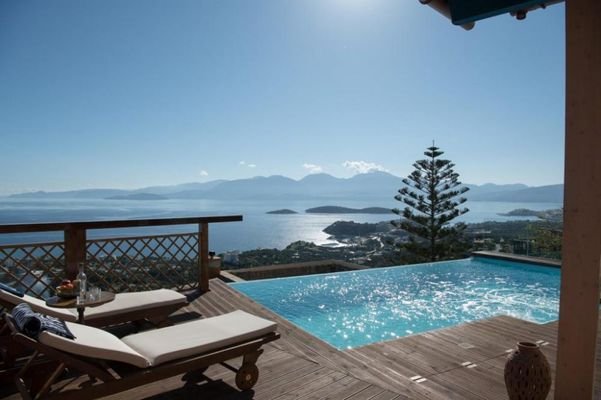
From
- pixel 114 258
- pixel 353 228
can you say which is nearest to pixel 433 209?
pixel 353 228

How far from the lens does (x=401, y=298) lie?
20.6ft

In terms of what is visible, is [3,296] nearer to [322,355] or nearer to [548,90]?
[322,355]

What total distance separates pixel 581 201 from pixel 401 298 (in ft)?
15.4

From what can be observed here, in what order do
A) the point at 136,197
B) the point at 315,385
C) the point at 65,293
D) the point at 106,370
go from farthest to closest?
the point at 136,197
the point at 65,293
the point at 315,385
the point at 106,370

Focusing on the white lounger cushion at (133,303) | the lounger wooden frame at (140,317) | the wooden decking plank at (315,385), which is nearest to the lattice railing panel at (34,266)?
the white lounger cushion at (133,303)

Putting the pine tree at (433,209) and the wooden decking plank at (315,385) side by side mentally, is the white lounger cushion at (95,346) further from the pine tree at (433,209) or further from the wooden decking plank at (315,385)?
the pine tree at (433,209)

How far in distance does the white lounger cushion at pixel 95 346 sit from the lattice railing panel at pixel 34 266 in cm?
210

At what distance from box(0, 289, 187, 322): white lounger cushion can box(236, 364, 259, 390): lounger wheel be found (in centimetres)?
128

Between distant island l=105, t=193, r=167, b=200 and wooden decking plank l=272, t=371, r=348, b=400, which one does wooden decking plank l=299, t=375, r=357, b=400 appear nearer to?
wooden decking plank l=272, t=371, r=348, b=400

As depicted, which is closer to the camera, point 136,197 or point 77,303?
point 77,303

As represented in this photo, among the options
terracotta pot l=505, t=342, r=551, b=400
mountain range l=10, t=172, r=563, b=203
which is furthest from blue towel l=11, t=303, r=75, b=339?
mountain range l=10, t=172, r=563, b=203

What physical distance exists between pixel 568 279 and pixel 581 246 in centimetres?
19

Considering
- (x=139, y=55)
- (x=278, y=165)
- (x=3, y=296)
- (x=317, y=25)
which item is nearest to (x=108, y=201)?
(x=278, y=165)

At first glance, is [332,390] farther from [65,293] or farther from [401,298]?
[401,298]
